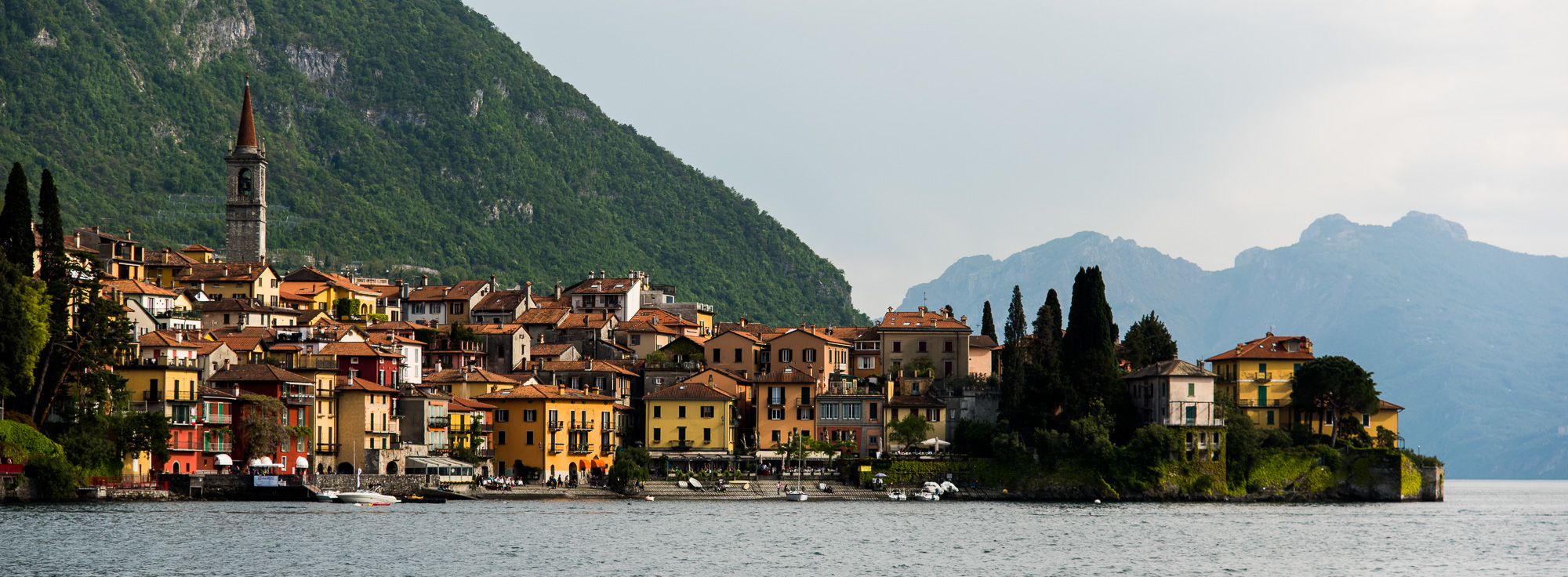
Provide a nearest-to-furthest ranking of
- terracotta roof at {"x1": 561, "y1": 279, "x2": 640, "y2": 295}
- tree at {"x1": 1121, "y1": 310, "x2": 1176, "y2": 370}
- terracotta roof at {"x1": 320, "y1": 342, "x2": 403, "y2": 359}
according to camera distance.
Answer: terracotta roof at {"x1": 320, "y1": 342, "x2": 403, "y2": 359}
tree at {"x1": 1121, "y1": 310, "x2": 1176, "y2": 370}
terracotta roof at {"x1": 561, "y1": 279, "x2": 640, "y2": 295}

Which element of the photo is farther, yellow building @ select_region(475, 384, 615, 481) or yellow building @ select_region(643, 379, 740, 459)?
yellow building @ select_region(643, 379, 740, 459)

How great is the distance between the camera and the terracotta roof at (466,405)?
100 metres

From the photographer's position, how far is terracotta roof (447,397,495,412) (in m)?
100

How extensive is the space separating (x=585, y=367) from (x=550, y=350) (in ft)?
25.4

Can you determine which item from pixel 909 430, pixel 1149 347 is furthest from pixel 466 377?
pixel 1149 347

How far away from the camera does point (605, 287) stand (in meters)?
140

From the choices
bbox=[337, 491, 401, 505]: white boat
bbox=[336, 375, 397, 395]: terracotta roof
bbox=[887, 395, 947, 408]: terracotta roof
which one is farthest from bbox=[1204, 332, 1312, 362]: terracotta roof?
bbox=[337, 491, 401, 505]: white boat

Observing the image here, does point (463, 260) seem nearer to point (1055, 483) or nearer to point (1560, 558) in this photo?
point (1055, 483)

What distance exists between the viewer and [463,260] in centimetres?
19288

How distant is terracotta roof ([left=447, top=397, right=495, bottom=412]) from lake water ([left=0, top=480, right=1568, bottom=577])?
33.3ft

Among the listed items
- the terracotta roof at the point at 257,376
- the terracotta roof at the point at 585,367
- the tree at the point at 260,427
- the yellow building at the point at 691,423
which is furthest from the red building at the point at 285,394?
the yellow building at the point at 691,423

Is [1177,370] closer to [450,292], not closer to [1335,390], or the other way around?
[1335,390]

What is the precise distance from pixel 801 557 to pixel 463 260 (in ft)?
454

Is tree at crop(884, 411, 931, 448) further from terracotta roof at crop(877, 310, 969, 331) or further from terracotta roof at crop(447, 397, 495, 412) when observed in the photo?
terracotta roof at crop(447, 397, 495, 412)
